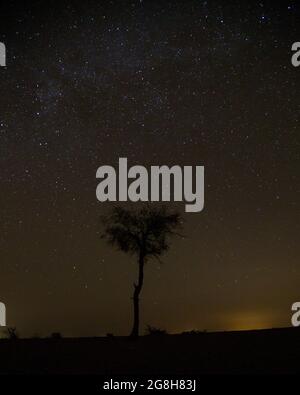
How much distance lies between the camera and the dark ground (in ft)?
46.4

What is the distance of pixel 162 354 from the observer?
1678cm

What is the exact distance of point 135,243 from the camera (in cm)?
2308

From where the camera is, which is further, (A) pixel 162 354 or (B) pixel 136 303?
(B) pixel 136 303

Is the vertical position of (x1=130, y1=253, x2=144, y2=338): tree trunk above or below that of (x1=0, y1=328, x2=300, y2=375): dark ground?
above

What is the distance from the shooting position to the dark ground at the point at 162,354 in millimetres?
14133

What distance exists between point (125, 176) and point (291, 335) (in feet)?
23.1

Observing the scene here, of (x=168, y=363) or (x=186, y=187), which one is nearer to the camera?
(x=168, y=363)

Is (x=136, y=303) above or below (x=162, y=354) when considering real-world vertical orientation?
above

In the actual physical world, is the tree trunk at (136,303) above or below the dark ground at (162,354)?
above
